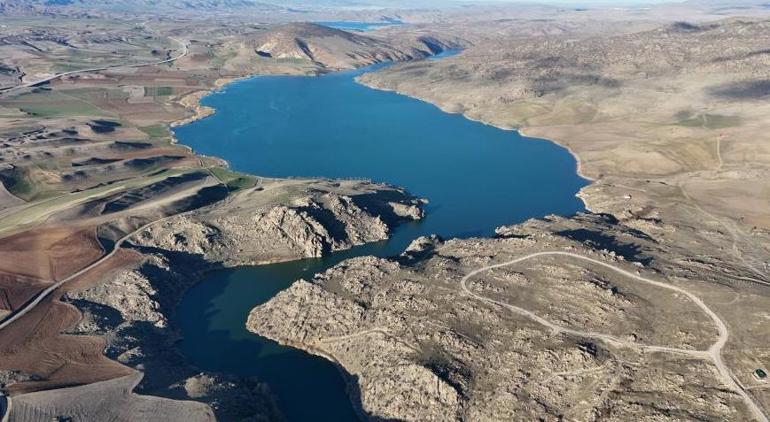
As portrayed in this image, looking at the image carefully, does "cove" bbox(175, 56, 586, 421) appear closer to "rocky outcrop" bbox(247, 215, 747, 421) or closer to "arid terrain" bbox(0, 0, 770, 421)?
"arid terrain" bbox(0, 0, 770, 421)

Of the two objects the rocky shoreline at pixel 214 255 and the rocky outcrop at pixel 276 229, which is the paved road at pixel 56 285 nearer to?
the rocky shoreline at pixel 214 255

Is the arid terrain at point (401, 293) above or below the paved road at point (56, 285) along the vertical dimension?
above

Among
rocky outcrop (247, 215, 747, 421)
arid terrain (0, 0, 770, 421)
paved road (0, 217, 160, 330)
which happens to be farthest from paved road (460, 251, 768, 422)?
paved road (0, 217, 160, 330)

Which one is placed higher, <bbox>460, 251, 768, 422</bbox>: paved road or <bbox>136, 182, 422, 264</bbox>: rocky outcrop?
<bbox>460, 251, 768, 422</bbox>: paved road

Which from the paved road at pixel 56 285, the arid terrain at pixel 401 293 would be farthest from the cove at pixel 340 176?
the paved road at pixel 56 285

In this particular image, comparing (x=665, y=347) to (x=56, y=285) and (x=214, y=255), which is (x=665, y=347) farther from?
(x=56, y=285)

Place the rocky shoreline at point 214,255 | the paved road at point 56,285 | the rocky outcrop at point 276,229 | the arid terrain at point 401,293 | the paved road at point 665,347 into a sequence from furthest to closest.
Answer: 1. the rocky outcrop at point 276,229
2. the paved road at point 56,285
3. the rocky shoreline at point 214,255
4. the arid terrain at point 401,293
5. the paved road at point 665,347

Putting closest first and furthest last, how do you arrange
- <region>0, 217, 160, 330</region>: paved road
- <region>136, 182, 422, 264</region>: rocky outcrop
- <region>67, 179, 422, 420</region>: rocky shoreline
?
<region>67, 179, 422, 420</region>: rocky shoreline < <region>0, 217, 160, 330</region>: paved road < <region>136, 182, 422, 264</region>: rocky outcrop

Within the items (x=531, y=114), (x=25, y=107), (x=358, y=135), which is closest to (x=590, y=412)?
(x=358, y=135)
